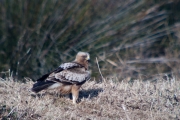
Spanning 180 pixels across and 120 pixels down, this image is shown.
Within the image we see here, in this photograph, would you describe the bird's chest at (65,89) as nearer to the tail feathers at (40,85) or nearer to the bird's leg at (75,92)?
the bird's leg at (75,92)

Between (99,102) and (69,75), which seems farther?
(69,75)

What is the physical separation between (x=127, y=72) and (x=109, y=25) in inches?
52.3

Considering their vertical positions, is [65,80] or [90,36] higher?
[90,36]

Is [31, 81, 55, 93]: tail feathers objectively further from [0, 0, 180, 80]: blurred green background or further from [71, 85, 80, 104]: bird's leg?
[0, 0, 180, 80]: blurred green background

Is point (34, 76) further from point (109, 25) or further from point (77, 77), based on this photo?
point (77, 77)

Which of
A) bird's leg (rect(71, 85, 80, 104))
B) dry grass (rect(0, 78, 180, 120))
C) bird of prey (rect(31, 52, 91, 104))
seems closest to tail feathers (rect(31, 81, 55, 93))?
bird of prey (rect(31, 52, 91, 104))

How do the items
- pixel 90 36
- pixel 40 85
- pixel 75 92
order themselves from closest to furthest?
pixel 40 85, pixel 75 92, pixel 90 36

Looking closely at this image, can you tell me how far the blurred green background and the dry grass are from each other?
3043 millimetres

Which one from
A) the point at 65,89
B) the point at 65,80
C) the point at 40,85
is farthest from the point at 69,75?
the point at 40,85

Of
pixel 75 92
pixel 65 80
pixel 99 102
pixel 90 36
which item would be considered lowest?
pixel 99 102

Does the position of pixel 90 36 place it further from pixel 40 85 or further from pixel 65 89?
pixel 40 85

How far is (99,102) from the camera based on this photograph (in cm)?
618

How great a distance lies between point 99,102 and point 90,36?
5022 mm

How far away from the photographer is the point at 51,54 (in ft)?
34.9
